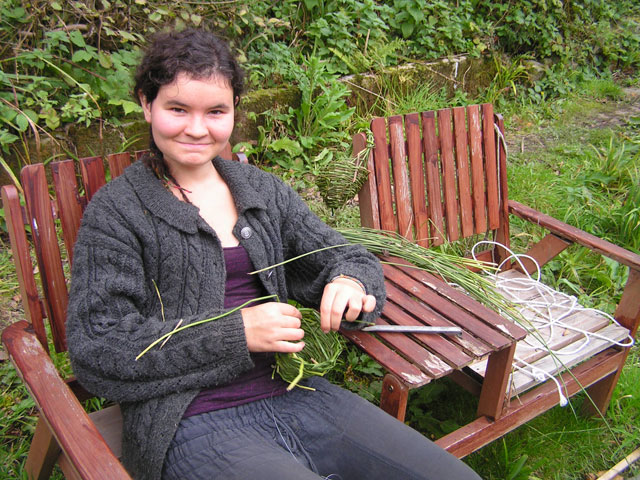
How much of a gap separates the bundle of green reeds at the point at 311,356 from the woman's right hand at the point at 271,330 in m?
0.07

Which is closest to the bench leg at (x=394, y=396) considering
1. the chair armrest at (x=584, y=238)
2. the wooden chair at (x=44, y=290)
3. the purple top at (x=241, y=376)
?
the purple top at (x=241, y=376)

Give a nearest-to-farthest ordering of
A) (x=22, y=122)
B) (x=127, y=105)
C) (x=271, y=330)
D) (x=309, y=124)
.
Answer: (x=271, y=330) → (x=22, y=122) → (x=127, y=105) → (x=309, y=124)

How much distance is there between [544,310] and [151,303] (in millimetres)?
1728

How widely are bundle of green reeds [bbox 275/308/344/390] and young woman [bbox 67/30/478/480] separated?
0.19ft

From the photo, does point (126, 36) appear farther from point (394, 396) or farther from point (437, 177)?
point (394, 396)

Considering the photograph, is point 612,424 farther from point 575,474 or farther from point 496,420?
point 496,420

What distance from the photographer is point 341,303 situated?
1643 mm

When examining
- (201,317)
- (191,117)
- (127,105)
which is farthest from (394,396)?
(127,105)

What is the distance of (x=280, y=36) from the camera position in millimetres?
4609

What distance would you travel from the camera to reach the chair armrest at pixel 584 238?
7.39 ft

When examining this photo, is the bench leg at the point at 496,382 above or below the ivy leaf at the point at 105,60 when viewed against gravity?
below

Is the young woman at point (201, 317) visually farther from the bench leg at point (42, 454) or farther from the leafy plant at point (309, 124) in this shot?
the leafy plant at point (309, 124)

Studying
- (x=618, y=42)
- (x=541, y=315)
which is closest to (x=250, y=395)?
(x=541, y=315)

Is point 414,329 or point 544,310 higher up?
point 414,329
